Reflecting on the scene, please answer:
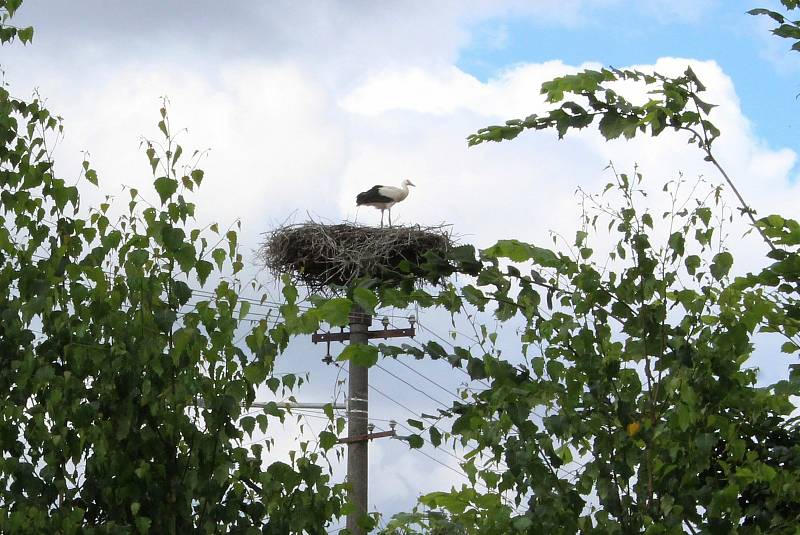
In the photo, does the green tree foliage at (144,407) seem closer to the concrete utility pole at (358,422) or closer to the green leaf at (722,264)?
the green leaf at (722,264)

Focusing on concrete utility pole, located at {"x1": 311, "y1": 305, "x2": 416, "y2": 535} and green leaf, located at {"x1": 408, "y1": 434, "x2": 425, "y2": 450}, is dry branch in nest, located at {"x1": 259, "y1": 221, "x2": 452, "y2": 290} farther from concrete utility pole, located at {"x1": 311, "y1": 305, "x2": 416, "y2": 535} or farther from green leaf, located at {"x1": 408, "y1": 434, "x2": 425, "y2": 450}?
green leaf, located at {"x1": 408, "y1": 434, "x2": 425, "y2": 450}

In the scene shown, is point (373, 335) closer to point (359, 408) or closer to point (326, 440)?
point (359, 408)

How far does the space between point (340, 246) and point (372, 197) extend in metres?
1.71

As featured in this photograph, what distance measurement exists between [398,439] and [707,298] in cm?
97

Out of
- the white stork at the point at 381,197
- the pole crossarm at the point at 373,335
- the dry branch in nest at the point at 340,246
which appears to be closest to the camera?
A: the pole crossarm at the point at 373,335

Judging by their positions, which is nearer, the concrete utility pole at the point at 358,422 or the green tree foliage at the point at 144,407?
the green tree foliage at the point at 144,407

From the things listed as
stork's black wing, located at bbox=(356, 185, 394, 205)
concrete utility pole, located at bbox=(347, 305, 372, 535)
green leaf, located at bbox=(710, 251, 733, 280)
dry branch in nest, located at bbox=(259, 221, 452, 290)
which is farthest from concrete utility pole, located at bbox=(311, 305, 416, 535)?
green leaf, located at bbox=(710, 251, 733, 280)

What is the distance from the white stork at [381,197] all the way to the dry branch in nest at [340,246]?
115cm

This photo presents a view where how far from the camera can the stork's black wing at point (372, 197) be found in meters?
14.5

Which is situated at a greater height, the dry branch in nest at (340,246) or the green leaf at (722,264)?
the dry branch in nest at (340,246)

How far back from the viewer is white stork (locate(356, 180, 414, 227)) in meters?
14.5

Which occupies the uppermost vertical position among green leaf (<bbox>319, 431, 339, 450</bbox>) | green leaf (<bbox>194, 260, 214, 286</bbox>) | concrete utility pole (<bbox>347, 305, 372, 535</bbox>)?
concrete utility pole (<bbox>347, 305, 372, 535</bbox>)

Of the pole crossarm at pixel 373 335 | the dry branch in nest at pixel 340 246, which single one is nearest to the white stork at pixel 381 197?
the dry branch in nest at pixel 340 246

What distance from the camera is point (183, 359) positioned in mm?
3148
